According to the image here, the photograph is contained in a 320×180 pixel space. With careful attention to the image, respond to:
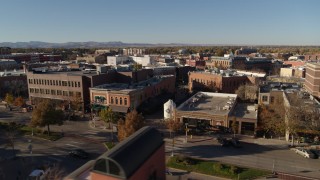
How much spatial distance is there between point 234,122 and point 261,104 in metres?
11.4

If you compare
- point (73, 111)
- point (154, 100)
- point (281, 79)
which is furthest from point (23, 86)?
point (281, 79)

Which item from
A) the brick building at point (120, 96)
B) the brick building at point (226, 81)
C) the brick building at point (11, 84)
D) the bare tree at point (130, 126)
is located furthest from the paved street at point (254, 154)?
the brick building at point (11, 84)

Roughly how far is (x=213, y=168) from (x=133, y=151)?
17199 mm

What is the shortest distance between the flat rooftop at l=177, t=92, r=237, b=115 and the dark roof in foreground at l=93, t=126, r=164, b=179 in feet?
90.3

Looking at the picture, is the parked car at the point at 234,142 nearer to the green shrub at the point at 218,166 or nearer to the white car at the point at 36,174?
the green shrub at the point at 218,166

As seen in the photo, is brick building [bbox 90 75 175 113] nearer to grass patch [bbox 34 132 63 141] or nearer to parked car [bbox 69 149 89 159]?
grass patch [bbox 34 132 63 141]

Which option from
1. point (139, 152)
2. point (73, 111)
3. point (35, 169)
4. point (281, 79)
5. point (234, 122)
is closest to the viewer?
point (139, 152)

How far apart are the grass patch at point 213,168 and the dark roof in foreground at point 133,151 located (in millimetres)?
10363

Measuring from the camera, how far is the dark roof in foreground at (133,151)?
2353 cm

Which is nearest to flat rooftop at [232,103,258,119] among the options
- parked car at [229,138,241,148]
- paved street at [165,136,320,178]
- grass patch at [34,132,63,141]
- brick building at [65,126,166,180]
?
paved street at [165,136,320,178]

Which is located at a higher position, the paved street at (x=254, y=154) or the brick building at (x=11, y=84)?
the brick building at (x=11, y=84)

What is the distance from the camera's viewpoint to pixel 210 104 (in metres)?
64.2

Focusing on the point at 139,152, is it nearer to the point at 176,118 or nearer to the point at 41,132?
the point at 176,118

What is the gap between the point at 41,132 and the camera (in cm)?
5653
